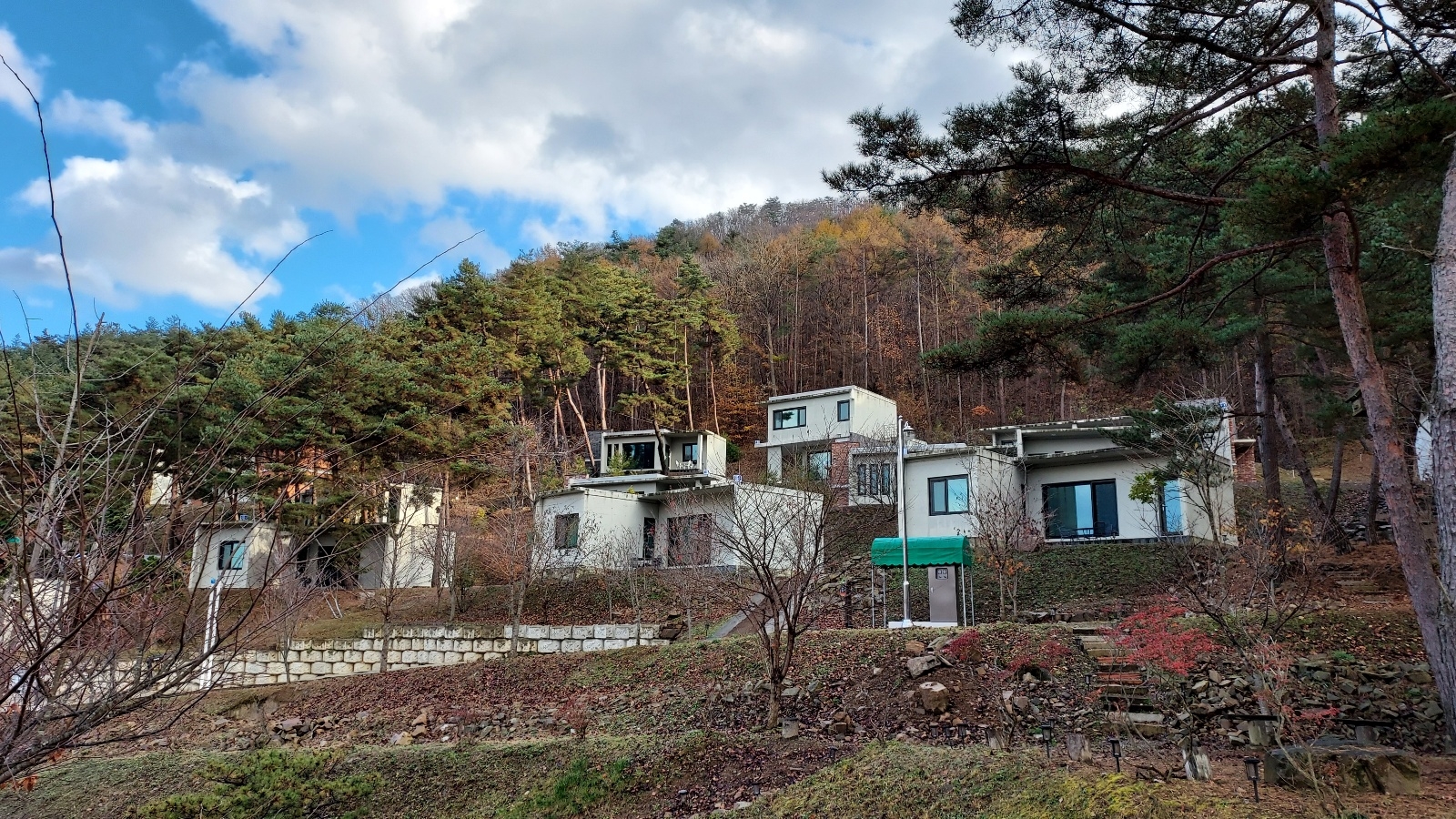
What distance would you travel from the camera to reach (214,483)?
8.26 feet

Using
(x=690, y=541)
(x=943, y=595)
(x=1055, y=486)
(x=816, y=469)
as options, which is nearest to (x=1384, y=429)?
(x=943, y=595)

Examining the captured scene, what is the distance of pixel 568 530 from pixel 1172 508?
15.6m

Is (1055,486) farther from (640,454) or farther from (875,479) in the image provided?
(640,454)

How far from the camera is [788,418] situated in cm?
3372


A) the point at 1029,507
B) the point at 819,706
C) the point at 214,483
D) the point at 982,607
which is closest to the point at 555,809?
the point at 819,706

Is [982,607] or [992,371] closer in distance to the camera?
[992,371]

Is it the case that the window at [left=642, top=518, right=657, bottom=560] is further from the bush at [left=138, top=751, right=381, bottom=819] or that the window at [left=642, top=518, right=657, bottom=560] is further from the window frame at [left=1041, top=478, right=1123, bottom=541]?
the bush at [left=138, top=751, right=381, bottom=819]

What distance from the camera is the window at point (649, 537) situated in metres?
24.5

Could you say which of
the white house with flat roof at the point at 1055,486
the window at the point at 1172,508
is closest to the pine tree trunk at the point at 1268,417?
the white house with flat roof at the point at 1055,486

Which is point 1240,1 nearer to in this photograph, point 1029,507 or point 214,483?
point 214,483

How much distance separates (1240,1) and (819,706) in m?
9.42

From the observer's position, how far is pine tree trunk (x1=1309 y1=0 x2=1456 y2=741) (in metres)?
6.51

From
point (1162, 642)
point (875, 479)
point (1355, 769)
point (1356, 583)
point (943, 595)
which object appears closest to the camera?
point (1355, 769)

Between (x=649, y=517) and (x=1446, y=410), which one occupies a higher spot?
(x=1446, y=410)
